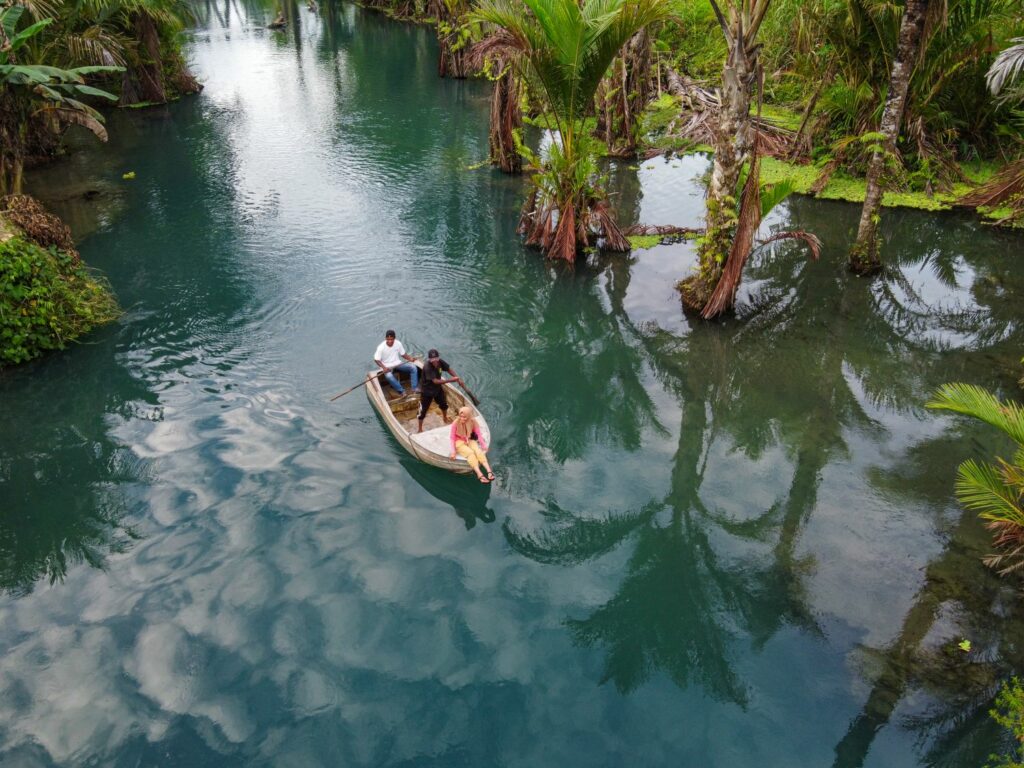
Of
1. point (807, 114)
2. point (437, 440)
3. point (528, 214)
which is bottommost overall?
point (437, 440)

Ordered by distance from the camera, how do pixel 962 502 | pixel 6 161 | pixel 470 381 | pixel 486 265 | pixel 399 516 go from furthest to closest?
1. pixel 486 265
2. pixel 6 161
3. pixel 470 381
4. pixel 399 516
5. pixel 962 502

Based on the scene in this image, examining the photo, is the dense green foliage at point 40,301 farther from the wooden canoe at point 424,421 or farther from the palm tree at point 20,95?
the wooden canoe at point 424,421

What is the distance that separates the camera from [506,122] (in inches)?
820

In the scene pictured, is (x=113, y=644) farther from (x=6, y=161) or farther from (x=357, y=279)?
(x=6, y=161)

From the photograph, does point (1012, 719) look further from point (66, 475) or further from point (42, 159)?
point (42, 159)

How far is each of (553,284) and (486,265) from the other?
1729mm

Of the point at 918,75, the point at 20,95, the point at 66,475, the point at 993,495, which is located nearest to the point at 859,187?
the point at 918,75

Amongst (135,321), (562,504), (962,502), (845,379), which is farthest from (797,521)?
(135,321)

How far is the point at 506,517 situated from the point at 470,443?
114cm

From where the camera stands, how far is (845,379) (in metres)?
12.9

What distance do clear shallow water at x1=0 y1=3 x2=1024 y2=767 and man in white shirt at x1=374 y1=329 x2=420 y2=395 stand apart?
30.6 inches

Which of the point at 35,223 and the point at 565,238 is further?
the point at 565,238

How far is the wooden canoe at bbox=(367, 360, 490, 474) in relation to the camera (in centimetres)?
1039

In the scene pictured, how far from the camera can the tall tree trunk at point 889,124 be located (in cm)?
1311
